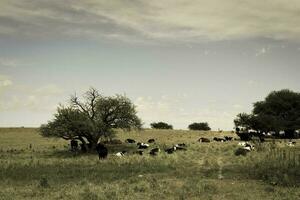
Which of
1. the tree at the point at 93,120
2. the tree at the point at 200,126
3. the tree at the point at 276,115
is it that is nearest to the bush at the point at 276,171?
the tree at the point at 93,120

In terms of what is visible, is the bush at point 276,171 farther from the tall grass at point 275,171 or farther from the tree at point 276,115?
the tree at point 276,115

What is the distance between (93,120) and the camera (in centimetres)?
5138

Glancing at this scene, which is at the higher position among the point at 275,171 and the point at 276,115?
the point at 276,115

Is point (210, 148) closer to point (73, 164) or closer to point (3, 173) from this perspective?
point (73, 164)

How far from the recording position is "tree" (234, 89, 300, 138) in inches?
2643

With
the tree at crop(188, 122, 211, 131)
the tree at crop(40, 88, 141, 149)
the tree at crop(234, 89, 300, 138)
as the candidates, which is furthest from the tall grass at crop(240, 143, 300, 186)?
the tree at crop(188, 122, 211, 131)

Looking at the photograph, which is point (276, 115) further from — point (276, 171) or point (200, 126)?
point (276, 171)

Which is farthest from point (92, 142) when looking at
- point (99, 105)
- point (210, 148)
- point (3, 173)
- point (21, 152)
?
point (3, 173)

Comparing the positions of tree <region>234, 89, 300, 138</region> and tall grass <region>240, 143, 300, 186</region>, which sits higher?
tree <region>234, 89, 300, 138</region>

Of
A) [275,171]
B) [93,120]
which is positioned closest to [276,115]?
[93,120]

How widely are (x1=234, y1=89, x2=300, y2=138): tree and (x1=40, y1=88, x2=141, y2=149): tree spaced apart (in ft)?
69.1

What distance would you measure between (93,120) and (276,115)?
35045 millimetres

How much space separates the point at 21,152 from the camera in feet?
161

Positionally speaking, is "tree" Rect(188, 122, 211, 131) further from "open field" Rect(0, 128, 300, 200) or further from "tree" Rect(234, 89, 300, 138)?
"open field" Rect(0, 128, 300, 200)
